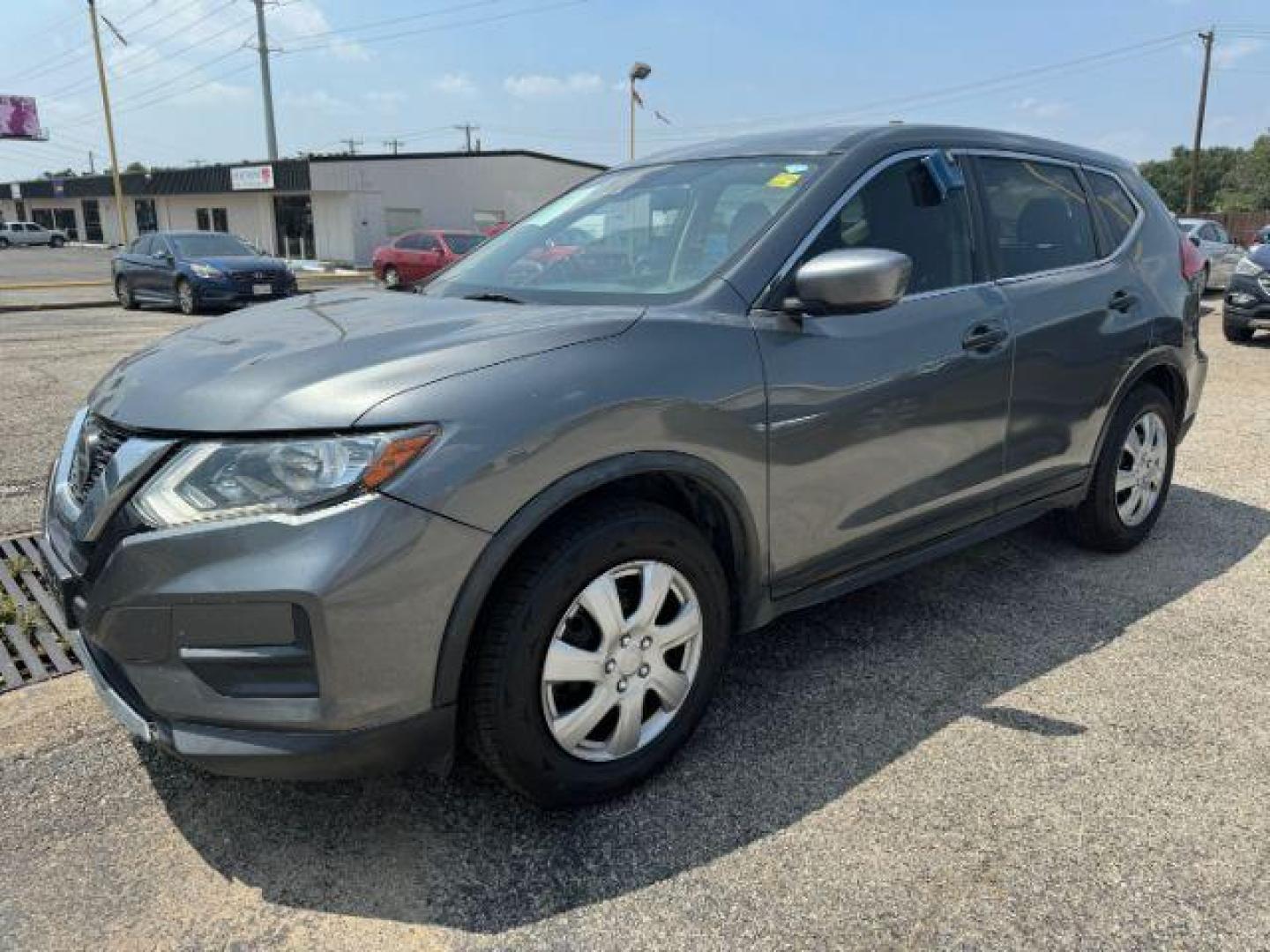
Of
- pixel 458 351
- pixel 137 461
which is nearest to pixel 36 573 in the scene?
pixel 137 461

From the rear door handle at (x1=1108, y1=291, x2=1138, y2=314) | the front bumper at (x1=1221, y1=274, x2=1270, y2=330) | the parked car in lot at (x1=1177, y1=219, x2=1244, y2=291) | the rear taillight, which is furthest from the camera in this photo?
the parked car in lot at (x1=1177, y1=219, x2=1244, y2=291)

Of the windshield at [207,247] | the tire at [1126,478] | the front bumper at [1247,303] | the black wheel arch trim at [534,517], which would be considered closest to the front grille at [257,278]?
the windshield at [207,247]

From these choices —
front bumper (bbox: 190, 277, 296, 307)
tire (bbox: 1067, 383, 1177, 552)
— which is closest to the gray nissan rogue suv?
tire (bbox: 1067, 383, 1177, 552)

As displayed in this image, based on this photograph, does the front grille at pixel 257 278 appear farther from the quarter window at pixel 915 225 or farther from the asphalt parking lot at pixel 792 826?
the quarter window at pixel 915 225

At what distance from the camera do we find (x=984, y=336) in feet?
10.7

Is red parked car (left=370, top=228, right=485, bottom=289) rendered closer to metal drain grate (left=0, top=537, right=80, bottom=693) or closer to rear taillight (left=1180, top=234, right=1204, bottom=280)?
metal drain grate (left=0, top=537, right=80, bottom=693)

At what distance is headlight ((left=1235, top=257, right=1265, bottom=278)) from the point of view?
36.9 ft

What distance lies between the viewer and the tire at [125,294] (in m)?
17.9

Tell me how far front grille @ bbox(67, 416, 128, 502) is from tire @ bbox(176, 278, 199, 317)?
49.4ft

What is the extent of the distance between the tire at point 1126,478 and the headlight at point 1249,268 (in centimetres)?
849

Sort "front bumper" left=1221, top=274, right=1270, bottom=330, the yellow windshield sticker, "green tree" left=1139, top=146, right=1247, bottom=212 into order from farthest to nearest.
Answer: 1. "green tree" left=1139, top=146, right=1247, bottom=212
2. "front bumper" left=1221, top=274, right=1270, bottom=330
3. the yellow windshield sticker

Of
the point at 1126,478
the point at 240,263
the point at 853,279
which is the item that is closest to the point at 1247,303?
the point at 1126,478

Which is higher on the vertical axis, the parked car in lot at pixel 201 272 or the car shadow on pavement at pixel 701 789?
the parked car in lot at pixel 201 272

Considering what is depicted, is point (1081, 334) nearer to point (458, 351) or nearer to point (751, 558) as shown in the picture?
point (751, 558)
